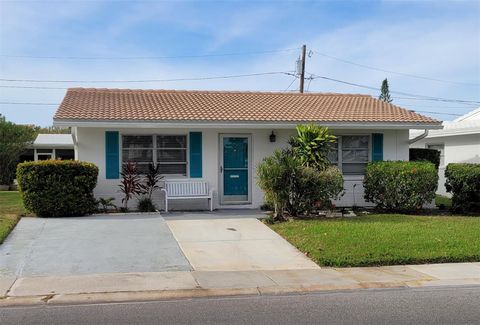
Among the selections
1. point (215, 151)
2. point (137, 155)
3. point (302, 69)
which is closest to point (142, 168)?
point (137, 155)

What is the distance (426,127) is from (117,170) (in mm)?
9337

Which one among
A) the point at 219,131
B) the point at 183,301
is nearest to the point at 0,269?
the point at 183,301

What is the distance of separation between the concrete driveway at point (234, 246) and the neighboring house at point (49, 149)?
23.6 meters

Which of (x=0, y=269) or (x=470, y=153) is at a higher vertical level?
(x=470, y=153)

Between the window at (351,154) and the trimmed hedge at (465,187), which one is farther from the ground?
the window at (351,154)

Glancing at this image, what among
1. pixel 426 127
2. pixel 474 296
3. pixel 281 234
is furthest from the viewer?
pixel 426 127

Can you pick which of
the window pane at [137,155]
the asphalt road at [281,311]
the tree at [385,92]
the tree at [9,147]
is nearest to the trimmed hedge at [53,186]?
the window pane at [137,155]

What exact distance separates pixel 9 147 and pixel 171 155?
15.1 meters

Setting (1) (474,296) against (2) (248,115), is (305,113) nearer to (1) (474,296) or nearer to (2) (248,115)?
(2) (248,115)

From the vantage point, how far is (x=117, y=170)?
15.0 meters

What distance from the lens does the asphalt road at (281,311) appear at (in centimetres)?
601

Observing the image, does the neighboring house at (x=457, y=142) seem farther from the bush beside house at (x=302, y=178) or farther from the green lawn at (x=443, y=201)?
the bush beside house at (x=302, y=178)

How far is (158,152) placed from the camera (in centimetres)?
1551

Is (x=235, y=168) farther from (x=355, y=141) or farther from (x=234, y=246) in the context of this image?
(x=234, y=246)
